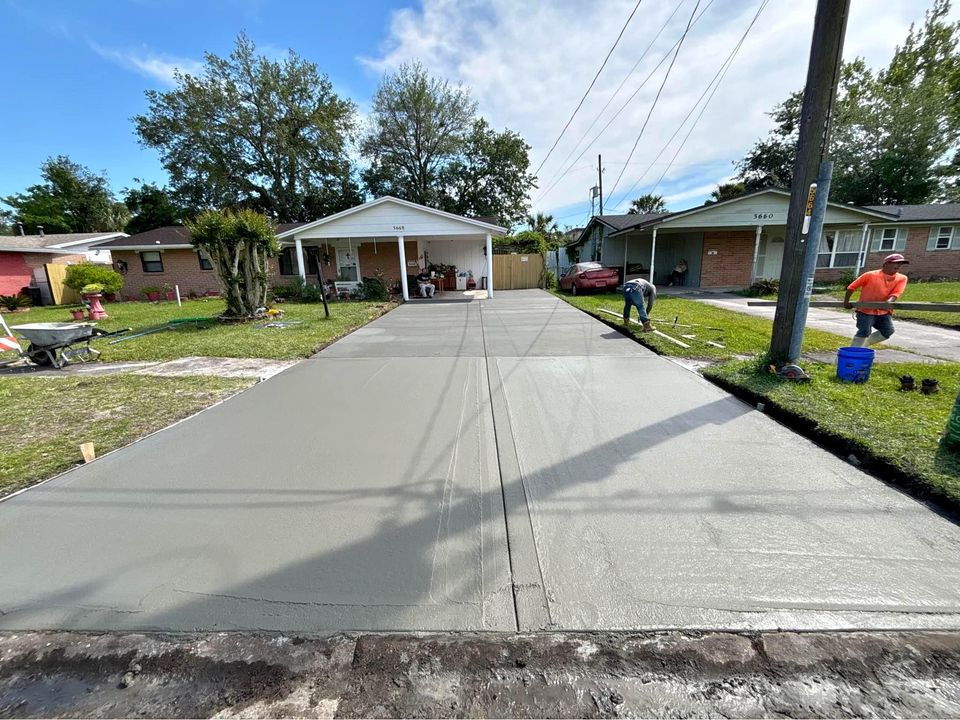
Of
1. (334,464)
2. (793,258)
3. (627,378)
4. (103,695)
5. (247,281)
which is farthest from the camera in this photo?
(247,281)

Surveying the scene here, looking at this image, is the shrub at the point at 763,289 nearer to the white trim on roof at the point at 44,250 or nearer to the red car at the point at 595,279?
the red car at the point at 595,279

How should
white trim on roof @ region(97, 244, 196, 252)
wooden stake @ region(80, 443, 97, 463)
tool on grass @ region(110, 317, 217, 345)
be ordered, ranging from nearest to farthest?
wooden stake @ region(80, 443, 97, 463), tool on grass @ region(110, 317, 217, 345), white trim on roof @ region(97, 244, 196, 252)

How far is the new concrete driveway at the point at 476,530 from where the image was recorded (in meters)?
1.90

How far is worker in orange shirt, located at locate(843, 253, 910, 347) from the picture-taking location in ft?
17.6

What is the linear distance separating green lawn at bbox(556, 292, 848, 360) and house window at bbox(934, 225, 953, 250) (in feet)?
51.6

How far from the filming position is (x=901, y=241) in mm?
18484

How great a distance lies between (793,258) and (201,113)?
112 feet

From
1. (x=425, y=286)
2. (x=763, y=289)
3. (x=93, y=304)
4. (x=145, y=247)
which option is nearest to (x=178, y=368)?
(x=93, y=304)

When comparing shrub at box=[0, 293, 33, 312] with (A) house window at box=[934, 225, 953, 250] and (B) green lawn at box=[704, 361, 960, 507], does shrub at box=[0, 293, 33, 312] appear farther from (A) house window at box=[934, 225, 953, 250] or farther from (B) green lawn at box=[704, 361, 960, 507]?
(A) house window at box=[934, 225, 953, 250]

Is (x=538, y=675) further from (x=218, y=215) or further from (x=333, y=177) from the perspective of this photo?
(x=333, y=177)

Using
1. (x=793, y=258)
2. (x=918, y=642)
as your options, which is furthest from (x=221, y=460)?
(x=793, y=258)

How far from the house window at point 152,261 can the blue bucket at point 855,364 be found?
959 inches

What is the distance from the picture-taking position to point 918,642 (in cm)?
167

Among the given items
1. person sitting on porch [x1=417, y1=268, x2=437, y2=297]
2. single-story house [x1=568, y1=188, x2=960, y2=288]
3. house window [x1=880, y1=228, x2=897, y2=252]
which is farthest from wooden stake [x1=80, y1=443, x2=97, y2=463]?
house window [x1=880, y1=228, x2=897, y2=252]
